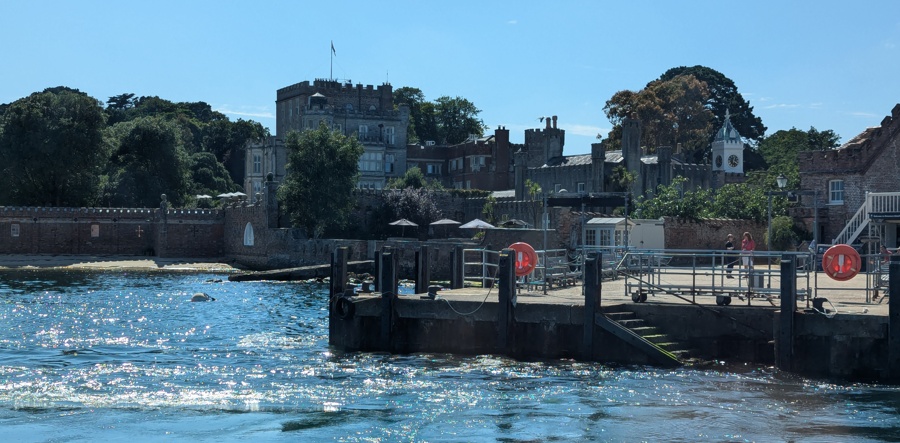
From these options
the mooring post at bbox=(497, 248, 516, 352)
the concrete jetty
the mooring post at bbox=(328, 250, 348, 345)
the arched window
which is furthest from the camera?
the arched window

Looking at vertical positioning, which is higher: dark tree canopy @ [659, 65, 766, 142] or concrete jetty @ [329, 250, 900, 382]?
dark tree canopy @ [659, 65, 766, 142]

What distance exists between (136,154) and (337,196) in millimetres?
23116

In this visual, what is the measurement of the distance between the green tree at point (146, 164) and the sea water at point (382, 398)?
2066 inches

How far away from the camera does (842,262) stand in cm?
2553

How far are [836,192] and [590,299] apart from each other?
26.5 metres

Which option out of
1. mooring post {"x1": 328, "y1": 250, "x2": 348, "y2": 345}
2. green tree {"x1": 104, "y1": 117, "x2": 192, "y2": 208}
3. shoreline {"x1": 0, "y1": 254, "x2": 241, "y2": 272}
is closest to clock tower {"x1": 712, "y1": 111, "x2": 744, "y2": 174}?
shoreline {"x1": 0, "y1": 254, "x2": 241, "y2": 272}

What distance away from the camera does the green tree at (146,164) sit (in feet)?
274

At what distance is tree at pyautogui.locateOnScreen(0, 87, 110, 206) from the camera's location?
251 ft

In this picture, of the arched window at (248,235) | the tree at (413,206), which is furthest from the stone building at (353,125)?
the tree at (413,206)

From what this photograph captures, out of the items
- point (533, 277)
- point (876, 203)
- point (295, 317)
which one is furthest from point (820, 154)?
point (295, 317)

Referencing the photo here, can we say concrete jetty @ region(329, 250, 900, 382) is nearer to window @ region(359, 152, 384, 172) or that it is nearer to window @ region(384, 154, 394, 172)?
window @ region(359, 152, 384, 172)

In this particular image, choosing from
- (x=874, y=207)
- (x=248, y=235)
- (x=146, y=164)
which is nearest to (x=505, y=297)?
(x=874, y=207)

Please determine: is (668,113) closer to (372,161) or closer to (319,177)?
(372,161)

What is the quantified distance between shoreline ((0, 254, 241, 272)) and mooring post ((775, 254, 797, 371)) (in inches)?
2067
